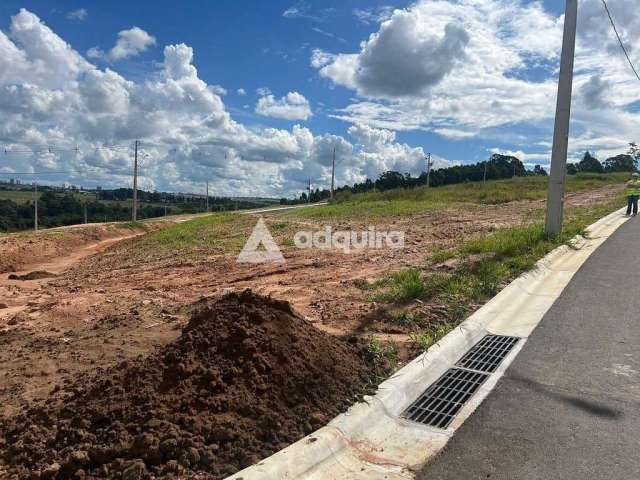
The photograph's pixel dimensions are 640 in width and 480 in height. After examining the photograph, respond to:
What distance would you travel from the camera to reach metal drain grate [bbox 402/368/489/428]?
3240 mm

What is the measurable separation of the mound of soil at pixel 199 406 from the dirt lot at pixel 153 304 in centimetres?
60

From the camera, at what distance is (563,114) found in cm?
957

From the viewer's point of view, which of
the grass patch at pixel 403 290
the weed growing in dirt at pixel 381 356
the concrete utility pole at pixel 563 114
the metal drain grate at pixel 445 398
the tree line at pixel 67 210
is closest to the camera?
the metal drain grate at pixel 445 398

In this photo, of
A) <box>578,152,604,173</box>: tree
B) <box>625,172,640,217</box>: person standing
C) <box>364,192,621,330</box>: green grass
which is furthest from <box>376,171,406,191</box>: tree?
<box>364,192,621,330</box>: green grass

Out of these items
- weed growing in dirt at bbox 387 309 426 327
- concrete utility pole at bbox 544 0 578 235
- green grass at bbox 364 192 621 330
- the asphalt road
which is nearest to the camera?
the asphalt road

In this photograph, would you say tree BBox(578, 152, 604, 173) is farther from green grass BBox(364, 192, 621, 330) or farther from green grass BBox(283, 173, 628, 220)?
green grass BBox(364, 192, 621, 330)

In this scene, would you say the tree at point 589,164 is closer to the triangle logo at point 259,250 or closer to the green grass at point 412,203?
the green grass at point 412,203

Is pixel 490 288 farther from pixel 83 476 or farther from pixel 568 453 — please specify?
pixel 83 476

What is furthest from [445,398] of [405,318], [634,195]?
[634,195]

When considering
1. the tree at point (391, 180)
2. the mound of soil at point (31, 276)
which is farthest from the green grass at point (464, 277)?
the tree at point (391, 180)

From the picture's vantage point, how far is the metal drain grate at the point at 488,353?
13.5 ft

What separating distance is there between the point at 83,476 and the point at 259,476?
84cm

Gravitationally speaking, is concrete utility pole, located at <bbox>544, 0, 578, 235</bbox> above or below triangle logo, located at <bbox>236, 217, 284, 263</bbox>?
above

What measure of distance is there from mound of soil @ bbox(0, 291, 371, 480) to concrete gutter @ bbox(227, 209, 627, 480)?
0.14m
